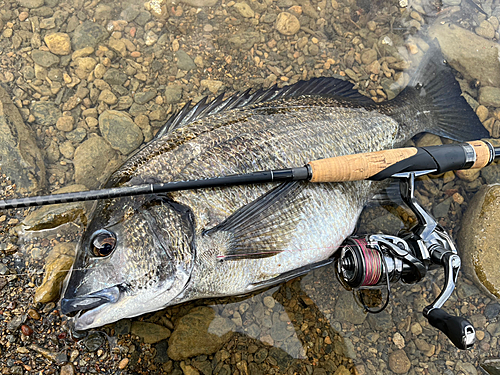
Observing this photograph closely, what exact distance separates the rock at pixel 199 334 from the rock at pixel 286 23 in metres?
2.85

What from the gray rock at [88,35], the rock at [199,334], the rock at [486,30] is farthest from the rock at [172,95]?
the rock at [486,30]

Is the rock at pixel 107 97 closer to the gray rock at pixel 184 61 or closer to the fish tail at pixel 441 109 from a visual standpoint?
the gray rock at pixel 184 61

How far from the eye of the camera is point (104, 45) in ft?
11.0

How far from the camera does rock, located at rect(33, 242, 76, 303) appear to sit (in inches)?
98.7

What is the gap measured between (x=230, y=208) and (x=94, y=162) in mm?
1531

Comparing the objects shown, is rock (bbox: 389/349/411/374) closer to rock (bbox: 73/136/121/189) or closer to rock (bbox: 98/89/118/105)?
rock (bbox: 73/136/121/189)

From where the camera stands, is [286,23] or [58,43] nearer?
[58,43]

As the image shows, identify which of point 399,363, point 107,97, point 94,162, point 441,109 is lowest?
point 399,363

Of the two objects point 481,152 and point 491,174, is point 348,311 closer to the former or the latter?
point 481,152

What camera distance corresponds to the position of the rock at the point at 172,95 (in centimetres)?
330

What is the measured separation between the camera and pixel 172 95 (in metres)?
3.30

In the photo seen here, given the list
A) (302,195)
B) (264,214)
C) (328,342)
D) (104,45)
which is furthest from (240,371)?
(104,45)

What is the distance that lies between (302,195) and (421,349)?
168cm

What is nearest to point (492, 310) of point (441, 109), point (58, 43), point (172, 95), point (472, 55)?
point (441, 109)
